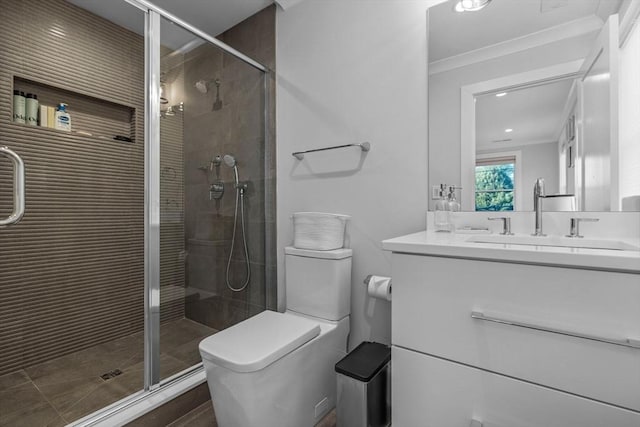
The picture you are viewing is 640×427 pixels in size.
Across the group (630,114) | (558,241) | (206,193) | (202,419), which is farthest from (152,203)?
(630,114)

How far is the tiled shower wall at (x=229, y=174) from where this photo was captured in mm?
1735

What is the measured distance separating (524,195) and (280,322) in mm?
1218

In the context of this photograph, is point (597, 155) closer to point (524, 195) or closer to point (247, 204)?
point (524, 195)

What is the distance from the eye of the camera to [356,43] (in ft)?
5.56

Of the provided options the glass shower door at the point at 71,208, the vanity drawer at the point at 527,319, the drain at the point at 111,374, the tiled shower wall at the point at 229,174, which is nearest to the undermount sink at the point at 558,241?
the vanity drawer at the point at 527,319

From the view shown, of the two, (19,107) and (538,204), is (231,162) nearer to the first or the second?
(19,107)

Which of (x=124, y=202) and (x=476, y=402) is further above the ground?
(x=124, y=202)

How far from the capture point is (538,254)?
777mm

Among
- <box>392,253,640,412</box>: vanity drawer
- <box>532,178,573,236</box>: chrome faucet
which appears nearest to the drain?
<box>392,253,640,412</box>: vanity drawer

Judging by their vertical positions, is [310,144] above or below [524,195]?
above

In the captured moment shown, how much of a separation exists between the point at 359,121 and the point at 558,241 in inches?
42.1

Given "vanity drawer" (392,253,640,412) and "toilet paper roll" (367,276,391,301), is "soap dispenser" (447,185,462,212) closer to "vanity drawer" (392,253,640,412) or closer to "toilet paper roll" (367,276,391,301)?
"toilet paper roll" (367,276,391,301)

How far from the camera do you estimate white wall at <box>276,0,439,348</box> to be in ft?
5.03

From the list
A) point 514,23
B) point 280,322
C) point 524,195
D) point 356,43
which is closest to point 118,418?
point 280,322
